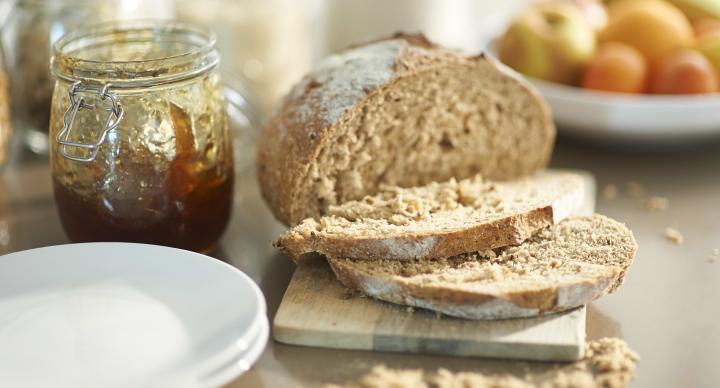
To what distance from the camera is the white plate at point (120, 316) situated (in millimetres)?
1383

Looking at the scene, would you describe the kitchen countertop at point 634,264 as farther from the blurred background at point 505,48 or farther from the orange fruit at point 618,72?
the orange fruit at point 618,72

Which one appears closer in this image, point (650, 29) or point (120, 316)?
point (120, 316)

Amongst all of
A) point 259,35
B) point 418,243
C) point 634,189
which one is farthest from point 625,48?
point 418,243

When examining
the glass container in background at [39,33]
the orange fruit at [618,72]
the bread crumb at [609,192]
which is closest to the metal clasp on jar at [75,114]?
the glass container in background at [39,33]

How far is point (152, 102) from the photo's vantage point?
177 cm

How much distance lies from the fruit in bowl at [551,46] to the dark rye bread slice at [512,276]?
978 mm

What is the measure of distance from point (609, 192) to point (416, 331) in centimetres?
103

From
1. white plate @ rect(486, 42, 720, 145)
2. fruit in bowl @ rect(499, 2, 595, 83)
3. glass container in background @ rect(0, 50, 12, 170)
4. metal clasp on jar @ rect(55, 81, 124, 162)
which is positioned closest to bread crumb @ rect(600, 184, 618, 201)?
white plate @ rect(486, 42, 720, 145)

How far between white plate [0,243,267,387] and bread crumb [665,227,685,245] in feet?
3.72

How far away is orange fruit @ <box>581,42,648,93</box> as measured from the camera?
8.32 ft

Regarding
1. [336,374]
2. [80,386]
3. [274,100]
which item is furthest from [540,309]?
[274,100]

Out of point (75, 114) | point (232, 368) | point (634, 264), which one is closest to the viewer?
point (232, 368)

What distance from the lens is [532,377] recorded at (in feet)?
4.91

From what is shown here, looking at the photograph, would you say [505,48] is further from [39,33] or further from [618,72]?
[39,33]
